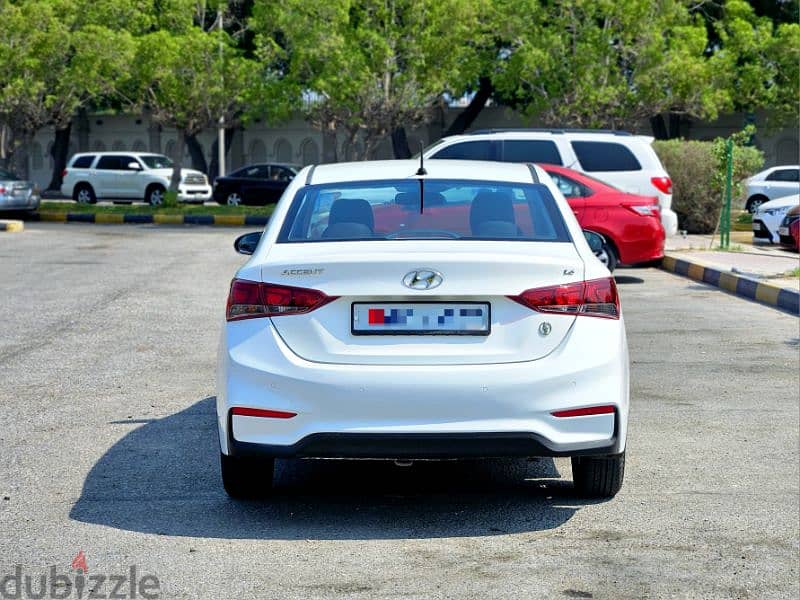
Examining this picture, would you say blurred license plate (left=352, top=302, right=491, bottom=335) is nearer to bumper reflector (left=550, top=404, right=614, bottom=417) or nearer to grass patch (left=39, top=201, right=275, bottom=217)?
bumper reflector (left=550, top=404, right=614, bottom=417)

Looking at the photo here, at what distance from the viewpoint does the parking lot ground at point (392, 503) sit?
486cm

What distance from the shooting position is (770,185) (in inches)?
1240

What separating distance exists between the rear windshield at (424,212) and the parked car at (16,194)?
26.7m

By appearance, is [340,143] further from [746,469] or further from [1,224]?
[746,469]

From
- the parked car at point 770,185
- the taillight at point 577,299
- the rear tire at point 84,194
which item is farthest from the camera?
the rear tire at point 84,194

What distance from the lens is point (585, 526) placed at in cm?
556

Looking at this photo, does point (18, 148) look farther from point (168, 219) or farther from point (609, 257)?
point (609, 257)

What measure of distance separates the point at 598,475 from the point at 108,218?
27.4 metres

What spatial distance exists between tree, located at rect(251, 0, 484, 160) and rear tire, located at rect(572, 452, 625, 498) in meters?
27.8

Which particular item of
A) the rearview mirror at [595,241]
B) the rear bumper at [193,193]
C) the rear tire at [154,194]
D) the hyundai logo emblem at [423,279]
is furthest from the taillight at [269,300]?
the rear bumper at [193,193]

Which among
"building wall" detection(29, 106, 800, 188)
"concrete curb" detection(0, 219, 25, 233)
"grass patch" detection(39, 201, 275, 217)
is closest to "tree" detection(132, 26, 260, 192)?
"grass patch" detection(39, 201, 275, 217)

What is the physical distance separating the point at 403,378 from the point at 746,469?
7.76 ft

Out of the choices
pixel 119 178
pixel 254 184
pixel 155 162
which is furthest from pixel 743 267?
pixel 119 178

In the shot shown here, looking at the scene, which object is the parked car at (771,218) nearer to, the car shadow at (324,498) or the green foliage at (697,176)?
the green foliage at (697,176)
